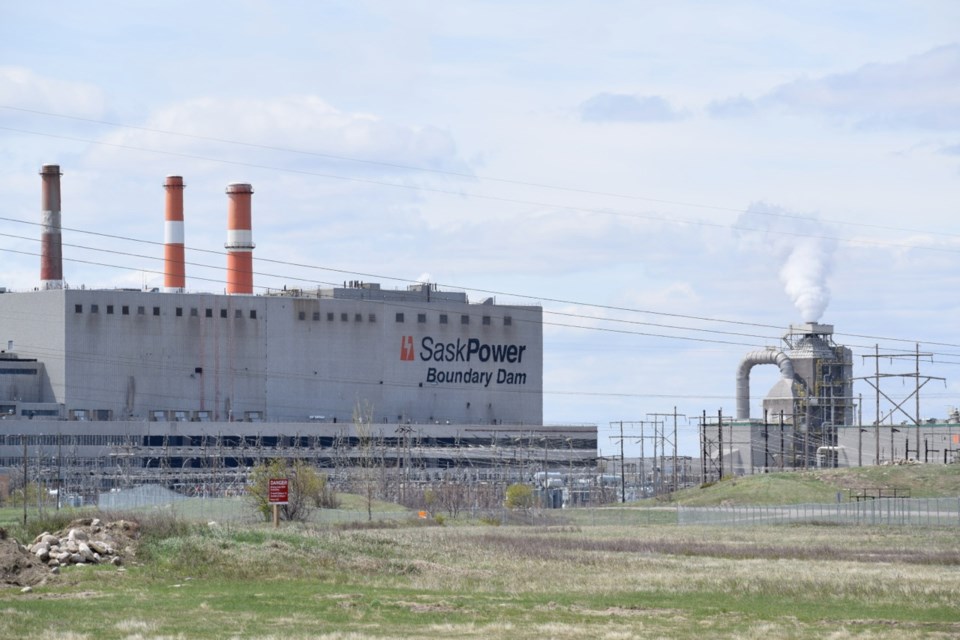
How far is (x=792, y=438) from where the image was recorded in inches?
4131

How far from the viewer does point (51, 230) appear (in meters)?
97.6

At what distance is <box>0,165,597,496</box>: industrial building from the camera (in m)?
99.4

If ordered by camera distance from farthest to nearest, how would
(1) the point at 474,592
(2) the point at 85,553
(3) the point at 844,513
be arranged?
(3) the point at 844,513 < (2) the point at 85,553 < (1) the point at 474,592

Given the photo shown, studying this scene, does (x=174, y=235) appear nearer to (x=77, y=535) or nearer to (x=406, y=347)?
(x=406, y=347)

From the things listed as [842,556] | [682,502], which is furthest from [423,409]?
[842,556]

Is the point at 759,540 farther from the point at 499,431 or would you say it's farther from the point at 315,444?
the point at 499,431

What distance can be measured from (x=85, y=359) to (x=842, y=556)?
68.8m

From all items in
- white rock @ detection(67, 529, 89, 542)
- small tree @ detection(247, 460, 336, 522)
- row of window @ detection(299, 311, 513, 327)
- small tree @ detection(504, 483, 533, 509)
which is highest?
row of window @ detection(299, 311, 513, 327)

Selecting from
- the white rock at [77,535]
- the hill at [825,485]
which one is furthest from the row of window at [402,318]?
the white rock at [77,535]

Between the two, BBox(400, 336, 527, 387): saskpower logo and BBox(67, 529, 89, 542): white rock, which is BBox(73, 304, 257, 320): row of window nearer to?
BBox(400, 336, 527, 387): saskpower logo

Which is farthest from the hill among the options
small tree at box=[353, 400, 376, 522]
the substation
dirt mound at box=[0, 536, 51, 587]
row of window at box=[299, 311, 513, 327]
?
dirt mound at box=[0, 536, 51, 587]

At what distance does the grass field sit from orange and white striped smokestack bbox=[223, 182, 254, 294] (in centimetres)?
6153

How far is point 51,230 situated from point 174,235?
816cm

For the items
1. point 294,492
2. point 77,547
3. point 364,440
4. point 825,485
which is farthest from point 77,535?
point 364,440
